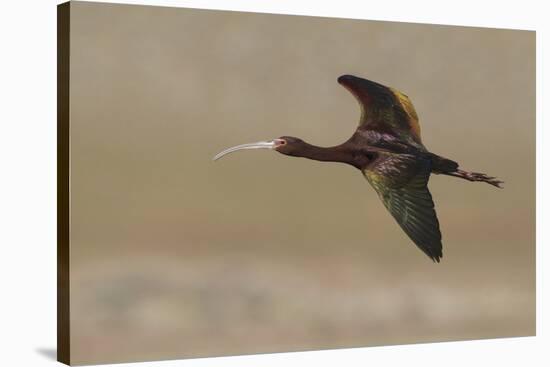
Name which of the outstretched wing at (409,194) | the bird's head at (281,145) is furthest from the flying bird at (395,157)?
the bird's head at (281,145)

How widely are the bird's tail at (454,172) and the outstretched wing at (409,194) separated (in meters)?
0.09

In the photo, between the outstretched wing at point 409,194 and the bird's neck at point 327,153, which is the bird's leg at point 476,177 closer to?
the outstretched wing at point 409,194

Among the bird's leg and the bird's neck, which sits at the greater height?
the bird's neck

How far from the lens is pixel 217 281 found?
9.61m

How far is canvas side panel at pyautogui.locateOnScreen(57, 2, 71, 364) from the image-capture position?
30.0 ft

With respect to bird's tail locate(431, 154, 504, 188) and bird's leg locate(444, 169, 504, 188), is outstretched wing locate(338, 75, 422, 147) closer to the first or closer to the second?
bird's tail locate(431, 154, 504, 188)

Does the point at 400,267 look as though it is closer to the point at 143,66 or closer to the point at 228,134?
the point at 228,134

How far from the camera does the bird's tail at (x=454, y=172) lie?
34.5ft

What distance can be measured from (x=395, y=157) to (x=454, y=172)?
616mm

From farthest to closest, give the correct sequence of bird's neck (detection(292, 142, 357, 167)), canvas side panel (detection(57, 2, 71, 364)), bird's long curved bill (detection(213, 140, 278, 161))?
bird's neck (detection(292, 142, 357, 167)) < bird's long curved bill (detection(213, 140, 278, 161)) < canvas side panel (detection(57, 2, 71, 364))

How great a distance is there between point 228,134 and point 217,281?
1.14 meters

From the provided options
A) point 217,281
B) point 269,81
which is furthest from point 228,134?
point 217,281

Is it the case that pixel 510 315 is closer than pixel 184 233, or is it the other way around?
pixel 184 233

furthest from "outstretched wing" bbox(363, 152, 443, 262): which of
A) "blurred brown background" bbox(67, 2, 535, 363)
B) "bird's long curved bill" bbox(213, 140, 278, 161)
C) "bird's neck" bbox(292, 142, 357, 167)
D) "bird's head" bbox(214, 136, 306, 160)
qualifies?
"bird's long curved bill" bbox(213, 140, 278, 161)
